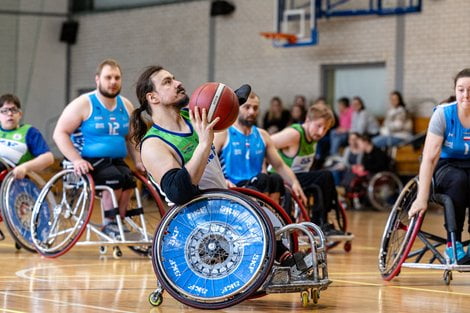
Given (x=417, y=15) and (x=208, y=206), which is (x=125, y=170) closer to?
(x=208, y=206)

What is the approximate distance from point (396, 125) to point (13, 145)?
24.6 feet

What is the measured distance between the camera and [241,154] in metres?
6.88

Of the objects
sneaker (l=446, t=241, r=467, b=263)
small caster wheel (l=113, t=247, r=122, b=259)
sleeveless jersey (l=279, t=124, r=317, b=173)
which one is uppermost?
sleeveless jersey (l=279, t=124, r=317, b=173)

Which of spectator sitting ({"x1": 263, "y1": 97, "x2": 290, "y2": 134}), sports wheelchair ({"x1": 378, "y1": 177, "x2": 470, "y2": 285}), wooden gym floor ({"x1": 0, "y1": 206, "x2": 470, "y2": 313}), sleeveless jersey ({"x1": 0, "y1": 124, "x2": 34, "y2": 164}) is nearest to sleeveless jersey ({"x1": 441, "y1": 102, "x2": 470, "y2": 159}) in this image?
sports wheelchair ({"x1": 378, "y1": 177, "x2": 470, "y2": 285})

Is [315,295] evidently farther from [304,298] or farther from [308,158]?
[308,158]

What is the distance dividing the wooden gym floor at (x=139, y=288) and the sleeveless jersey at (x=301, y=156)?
0.70m

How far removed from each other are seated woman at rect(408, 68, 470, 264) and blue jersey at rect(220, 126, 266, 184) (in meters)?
1.63

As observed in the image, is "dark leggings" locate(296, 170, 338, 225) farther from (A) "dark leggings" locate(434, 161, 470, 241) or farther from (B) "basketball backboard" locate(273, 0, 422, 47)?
(B) "basketball backboard" locate(273, 0, 422, 47)

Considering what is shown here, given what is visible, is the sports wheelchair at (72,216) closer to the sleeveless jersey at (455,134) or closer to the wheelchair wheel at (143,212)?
the wheelchair wheel at (143,212)

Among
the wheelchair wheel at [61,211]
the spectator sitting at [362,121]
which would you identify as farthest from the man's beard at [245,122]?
the spectator sitting at [362,121]

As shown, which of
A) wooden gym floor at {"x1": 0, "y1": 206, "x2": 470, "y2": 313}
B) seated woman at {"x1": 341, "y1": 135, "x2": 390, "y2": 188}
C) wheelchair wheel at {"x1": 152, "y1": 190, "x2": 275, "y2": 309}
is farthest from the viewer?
seated woman at {"x1": 341, "y1": 135, "x2": 390, "y2": 188}

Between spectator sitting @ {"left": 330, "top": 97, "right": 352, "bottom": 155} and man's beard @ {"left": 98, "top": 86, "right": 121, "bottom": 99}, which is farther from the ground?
man's beard @ {"left": 98, "top": 86, "right": 121, "bottom": 99}

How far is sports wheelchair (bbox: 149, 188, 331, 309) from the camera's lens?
4.16 meters

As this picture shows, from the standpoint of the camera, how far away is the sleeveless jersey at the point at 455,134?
5.44 meters
